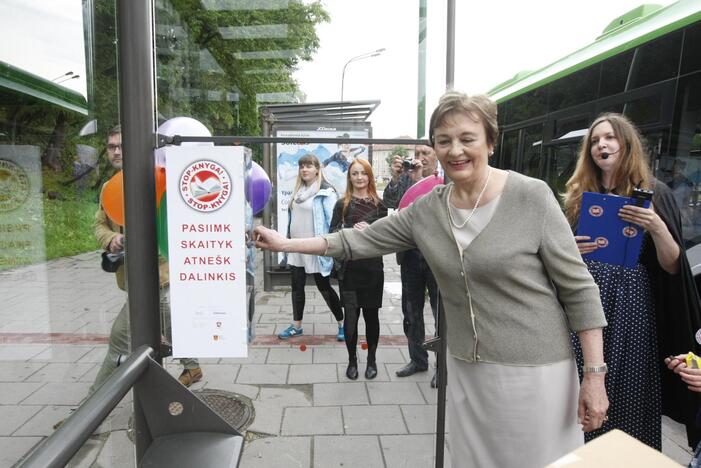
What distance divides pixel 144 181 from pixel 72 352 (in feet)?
9.11

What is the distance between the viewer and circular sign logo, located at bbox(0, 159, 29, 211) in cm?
289

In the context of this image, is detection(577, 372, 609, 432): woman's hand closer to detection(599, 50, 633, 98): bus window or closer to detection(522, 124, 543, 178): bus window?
detection(599, 50, 633, 98): bus window

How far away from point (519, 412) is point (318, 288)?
2.71 m

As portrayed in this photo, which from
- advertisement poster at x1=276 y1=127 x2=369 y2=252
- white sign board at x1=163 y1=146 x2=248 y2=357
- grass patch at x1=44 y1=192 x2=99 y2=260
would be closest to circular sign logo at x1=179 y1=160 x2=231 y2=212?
white sign board at x1=163 y1=146 x2=248 y2=357

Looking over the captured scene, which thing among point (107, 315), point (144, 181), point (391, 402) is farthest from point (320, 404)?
point (144, 181)

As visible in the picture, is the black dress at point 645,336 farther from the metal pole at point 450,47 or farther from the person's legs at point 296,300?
the person's legs at point 296,300

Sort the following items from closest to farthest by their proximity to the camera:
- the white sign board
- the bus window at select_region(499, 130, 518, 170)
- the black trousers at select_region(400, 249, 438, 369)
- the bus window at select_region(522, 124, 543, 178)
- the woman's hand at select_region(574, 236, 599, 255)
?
the white sign board
the woman's hand at select_region(574, 236, 599, 255)
the black trousers at select_region(400, 249, 438, 369)
the bus window at select_region(522, 124, 543, 178)
the bus window at select_region(499, 130, 518, 170)

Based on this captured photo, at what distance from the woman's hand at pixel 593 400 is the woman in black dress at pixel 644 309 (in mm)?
508

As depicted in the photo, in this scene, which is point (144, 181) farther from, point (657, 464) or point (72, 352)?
point (72, 352)

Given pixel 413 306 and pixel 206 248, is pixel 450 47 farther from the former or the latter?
pixel 413 306

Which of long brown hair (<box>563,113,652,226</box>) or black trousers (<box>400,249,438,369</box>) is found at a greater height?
long brown hair (<box>563,113,652,226</box>)

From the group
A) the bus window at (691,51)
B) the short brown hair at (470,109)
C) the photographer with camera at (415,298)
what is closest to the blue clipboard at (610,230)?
the short brown hair at (470,109)

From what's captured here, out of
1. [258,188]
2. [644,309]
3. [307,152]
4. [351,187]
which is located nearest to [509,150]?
[307,152]

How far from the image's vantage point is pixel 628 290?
2.03 metres
